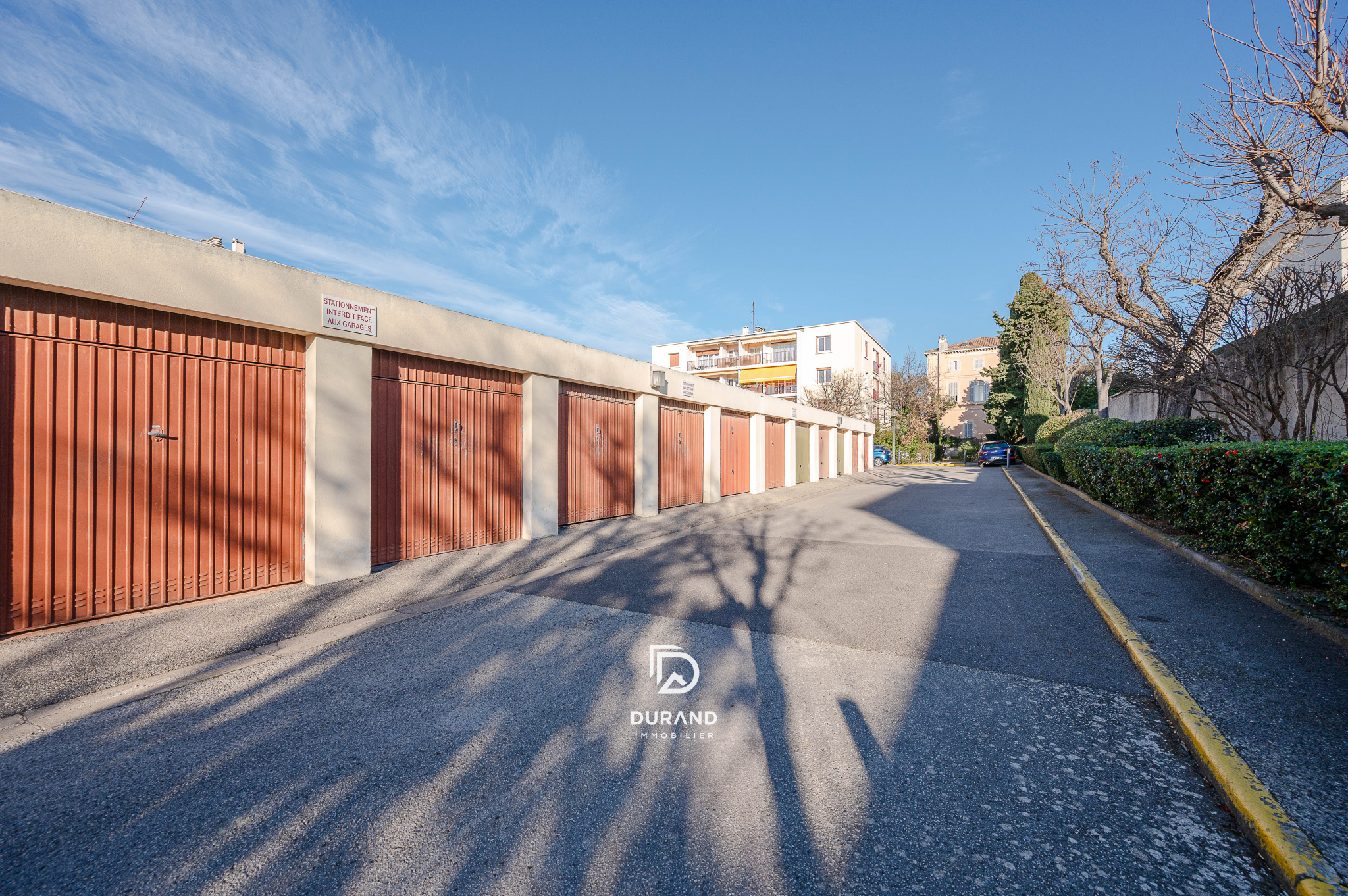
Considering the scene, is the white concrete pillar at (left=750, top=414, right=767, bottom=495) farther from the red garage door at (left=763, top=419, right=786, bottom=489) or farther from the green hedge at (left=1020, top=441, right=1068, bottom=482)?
the green hedge at (left=1020, top=441, right=1068, bottom=482)

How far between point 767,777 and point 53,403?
5.88 metres

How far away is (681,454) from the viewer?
13695mm

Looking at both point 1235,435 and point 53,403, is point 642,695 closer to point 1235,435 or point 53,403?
point 53,403

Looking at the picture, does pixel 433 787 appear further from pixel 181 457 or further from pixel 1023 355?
pixel 1023 355

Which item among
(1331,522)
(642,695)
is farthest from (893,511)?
(642,695)

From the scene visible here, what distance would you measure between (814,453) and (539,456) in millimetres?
17117

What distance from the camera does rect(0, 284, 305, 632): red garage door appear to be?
4324 mm

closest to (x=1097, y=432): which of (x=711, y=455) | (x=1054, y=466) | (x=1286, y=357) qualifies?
(x=1054, y=466)

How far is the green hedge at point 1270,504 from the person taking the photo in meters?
3.92

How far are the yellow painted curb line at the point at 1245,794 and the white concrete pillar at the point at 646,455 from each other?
874 cm

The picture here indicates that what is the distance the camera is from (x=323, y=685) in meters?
3.62

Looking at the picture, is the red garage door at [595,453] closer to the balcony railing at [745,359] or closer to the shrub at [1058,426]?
the shrub at [1058,426]

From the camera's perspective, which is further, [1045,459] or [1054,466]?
[1045,459]

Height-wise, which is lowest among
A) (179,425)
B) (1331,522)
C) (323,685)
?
(323,685)
